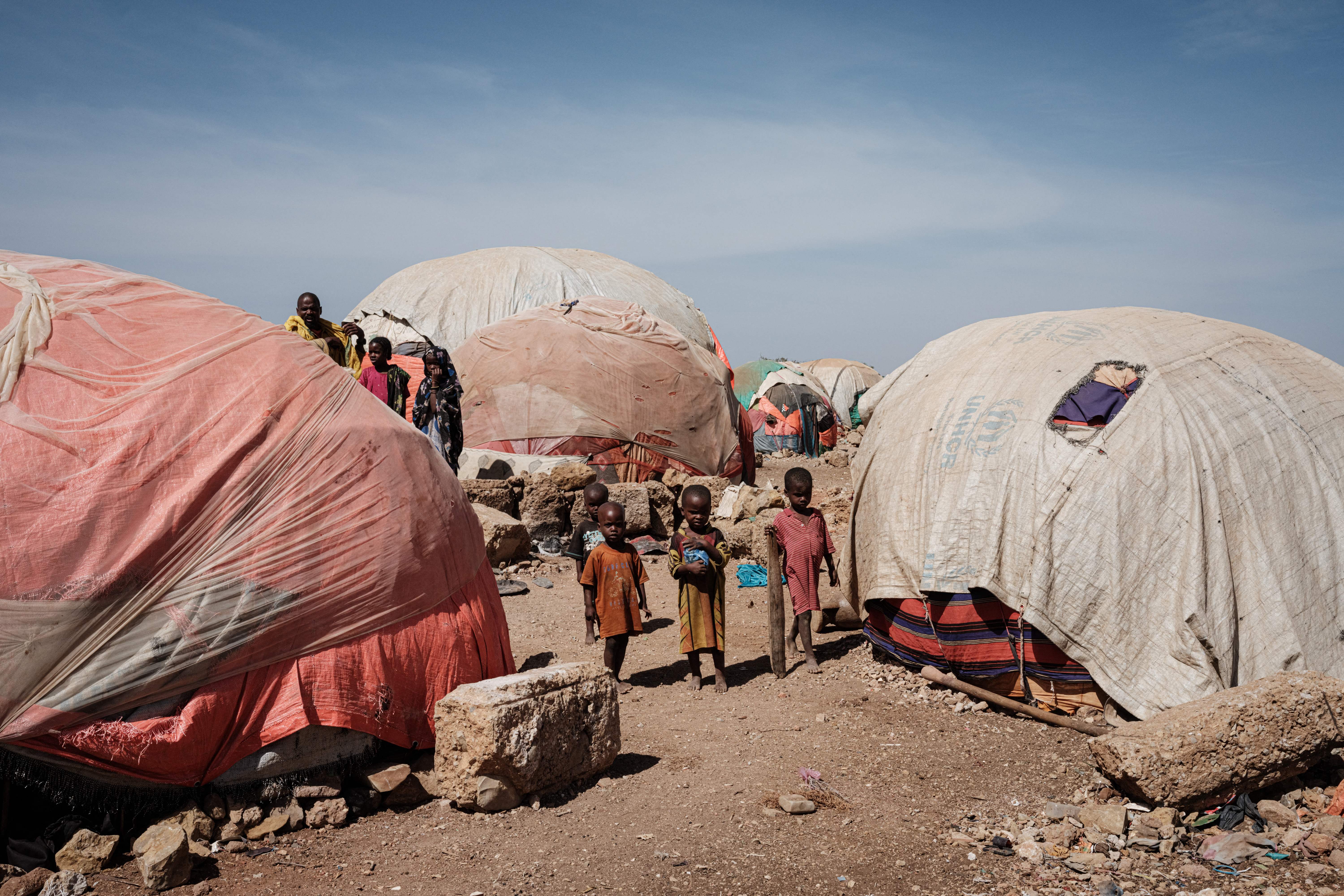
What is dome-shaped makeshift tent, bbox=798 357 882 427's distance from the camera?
107 ft

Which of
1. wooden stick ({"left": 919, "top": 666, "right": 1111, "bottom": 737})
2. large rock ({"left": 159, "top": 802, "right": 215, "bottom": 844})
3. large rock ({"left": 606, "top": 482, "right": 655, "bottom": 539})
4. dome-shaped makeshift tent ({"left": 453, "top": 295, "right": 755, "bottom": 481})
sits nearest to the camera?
large rock ({"left": 159, "top": 802, "right": 215, "bottom": 844})

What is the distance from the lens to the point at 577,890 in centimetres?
341

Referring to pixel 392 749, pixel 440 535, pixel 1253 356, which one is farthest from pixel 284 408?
pixel 1253 356

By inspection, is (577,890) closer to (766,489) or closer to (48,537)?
(48,537)

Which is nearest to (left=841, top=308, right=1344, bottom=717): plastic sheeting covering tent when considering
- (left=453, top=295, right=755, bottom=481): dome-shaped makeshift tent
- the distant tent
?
(left=453, top=295, right=755, bottom=481): dome-shaped makeshift tent

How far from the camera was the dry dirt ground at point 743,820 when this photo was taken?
3.50 m

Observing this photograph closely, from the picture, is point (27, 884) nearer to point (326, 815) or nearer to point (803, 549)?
point (326, 815)

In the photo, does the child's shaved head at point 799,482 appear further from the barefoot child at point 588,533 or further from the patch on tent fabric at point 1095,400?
the patch on tent fabric at point 1095,400

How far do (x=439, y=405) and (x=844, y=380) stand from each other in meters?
26.1

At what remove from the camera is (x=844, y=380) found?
1319 inches

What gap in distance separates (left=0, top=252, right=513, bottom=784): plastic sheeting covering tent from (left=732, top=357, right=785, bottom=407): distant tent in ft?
84.2

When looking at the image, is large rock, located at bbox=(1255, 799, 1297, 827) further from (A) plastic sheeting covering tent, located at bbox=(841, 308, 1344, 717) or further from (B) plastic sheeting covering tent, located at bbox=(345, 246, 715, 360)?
(B) plastic sheeting covering tent, located at bbox=(345, 246, 715, 360)

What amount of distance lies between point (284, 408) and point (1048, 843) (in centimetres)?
387

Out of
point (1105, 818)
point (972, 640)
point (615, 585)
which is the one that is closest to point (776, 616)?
point (615, 585)
